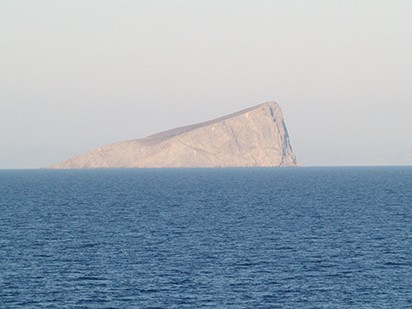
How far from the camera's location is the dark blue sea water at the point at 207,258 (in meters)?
49.8

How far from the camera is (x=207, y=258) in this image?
64.0 metres

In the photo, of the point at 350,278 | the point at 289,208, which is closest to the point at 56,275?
the point at 350,278

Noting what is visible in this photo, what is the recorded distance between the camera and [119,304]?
47.9 meters

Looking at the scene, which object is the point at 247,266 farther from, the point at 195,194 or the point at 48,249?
the point at 195,194

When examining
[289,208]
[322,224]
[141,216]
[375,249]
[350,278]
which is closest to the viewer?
[350,278]

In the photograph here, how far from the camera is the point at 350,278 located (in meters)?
55.4

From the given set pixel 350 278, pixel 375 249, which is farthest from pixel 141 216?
pixel 350 278

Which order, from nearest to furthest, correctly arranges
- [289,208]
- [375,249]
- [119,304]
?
[119,304], [375,249], [289,208]

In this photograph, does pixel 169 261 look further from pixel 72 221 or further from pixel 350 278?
pixel 72 221

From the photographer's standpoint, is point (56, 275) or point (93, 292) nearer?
point (93, 292)

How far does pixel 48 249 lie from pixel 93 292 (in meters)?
18.5

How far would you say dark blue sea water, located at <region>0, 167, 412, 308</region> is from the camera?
49812 millimetres

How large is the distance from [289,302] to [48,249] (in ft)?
92.6

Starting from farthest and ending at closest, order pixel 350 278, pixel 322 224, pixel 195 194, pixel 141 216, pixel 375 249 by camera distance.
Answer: pixel 195 194
pixel 141 216
pixel 322 224
pixel 375 249
pixel 350 278
